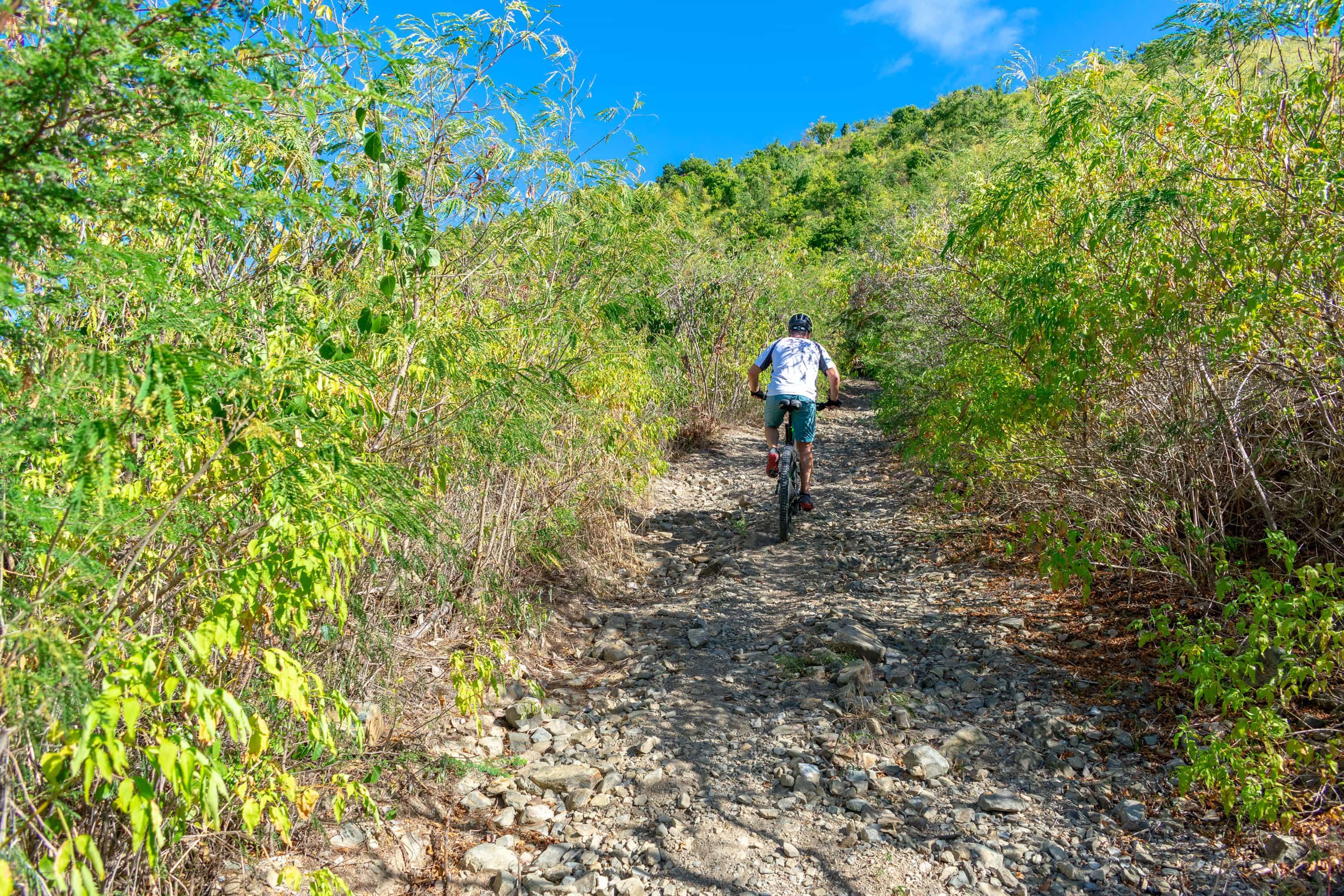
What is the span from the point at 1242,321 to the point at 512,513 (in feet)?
12.1

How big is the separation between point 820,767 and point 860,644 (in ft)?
3.60

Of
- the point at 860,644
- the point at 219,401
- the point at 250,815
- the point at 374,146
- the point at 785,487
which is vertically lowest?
the point at 860,644

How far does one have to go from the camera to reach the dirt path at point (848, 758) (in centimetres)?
273

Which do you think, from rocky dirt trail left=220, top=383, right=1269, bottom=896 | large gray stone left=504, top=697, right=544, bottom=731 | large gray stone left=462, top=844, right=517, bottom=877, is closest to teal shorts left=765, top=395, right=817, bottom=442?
rocky dirt trail left=220, top=383, right=1269, bottom=896

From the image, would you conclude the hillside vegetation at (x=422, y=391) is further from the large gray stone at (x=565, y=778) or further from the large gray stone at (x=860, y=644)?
the large gray stone at (x=860, y=644)

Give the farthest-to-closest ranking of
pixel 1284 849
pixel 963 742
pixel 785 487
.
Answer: pixel 785 487 → pixel 963 742 → pixel 1284 849

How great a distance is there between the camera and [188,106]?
1457 mm

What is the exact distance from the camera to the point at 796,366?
6543 mm

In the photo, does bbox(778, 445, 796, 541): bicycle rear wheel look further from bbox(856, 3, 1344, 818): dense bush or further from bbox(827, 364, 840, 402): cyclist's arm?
bbox(856, 3, 1344, 818): dense bush

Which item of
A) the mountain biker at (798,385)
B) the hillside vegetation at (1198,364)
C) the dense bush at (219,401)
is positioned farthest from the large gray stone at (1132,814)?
the mountain biker at (798,385)

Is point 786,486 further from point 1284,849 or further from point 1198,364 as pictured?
point 1284,849

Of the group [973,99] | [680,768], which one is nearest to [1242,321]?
[680,768]

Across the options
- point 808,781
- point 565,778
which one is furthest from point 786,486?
point 565,778

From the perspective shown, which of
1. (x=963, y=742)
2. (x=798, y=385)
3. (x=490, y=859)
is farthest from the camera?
(x=798, y=385)
